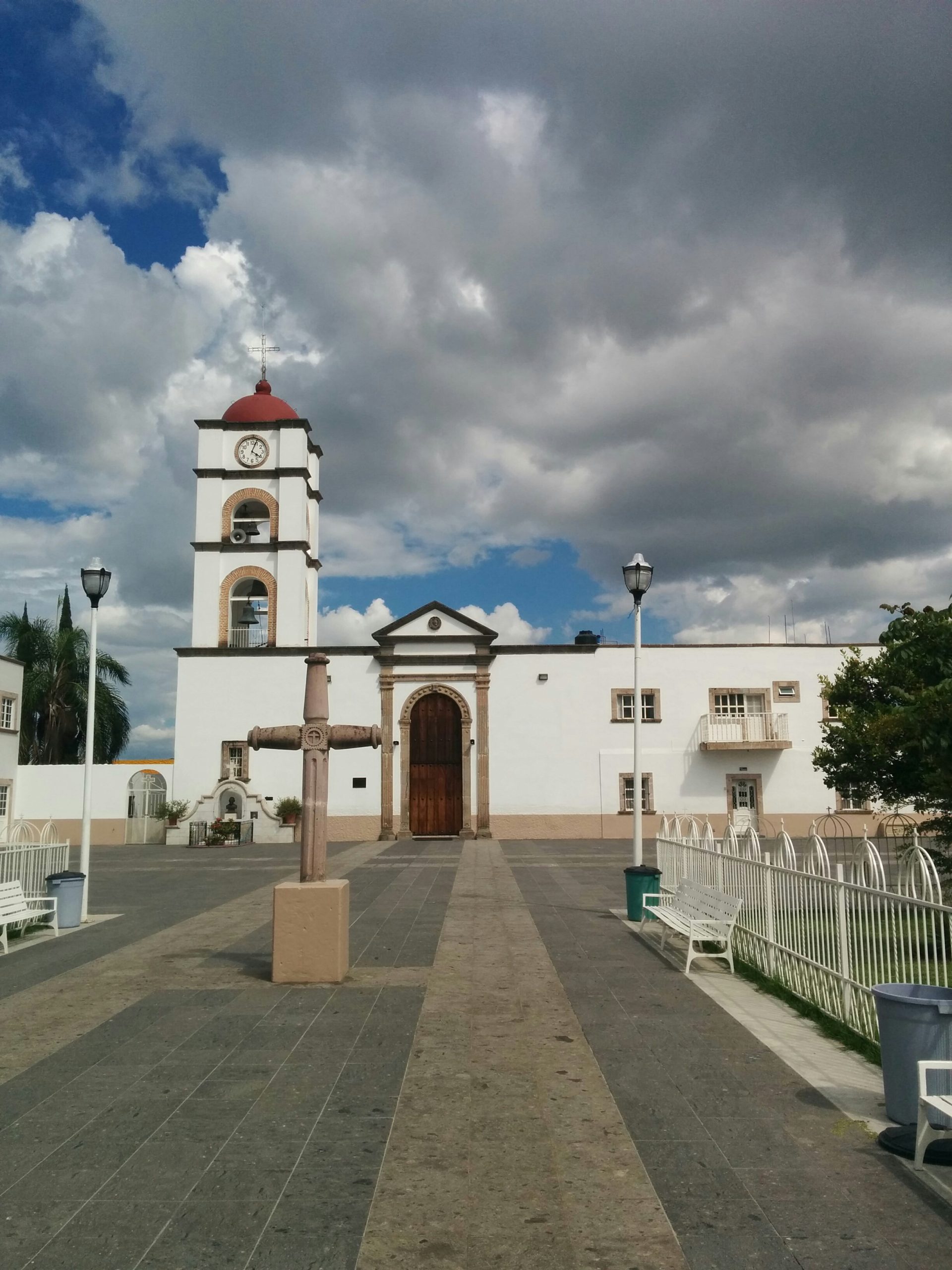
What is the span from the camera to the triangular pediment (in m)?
31.7

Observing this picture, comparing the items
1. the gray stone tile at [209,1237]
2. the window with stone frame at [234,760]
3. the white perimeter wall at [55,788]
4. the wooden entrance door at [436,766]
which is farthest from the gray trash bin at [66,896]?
the white perimeter wall at [55,788]

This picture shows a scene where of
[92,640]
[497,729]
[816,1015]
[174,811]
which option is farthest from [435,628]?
[816,1015]

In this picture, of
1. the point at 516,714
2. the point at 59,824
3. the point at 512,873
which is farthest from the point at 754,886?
the point at 59,824

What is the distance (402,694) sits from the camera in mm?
31594

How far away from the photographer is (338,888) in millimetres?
8914

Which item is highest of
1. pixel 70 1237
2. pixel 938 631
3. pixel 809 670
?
pixel 809 670

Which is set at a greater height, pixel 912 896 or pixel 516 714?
pixel 516 714

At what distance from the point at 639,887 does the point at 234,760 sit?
69.6 ft

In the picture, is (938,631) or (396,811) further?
(396,811)

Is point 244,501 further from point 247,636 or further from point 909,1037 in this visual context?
point 909,1037

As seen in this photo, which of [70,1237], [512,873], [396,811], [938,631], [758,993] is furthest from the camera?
[396,811]

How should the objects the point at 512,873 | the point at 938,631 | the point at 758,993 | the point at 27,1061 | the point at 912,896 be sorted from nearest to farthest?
the point at 912,896
the point at 27,1061
the point at 758,993
the point at 938,631
the point at 512,873

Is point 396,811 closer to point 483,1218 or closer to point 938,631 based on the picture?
point 938,631

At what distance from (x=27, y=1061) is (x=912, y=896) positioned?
18.8 feet
